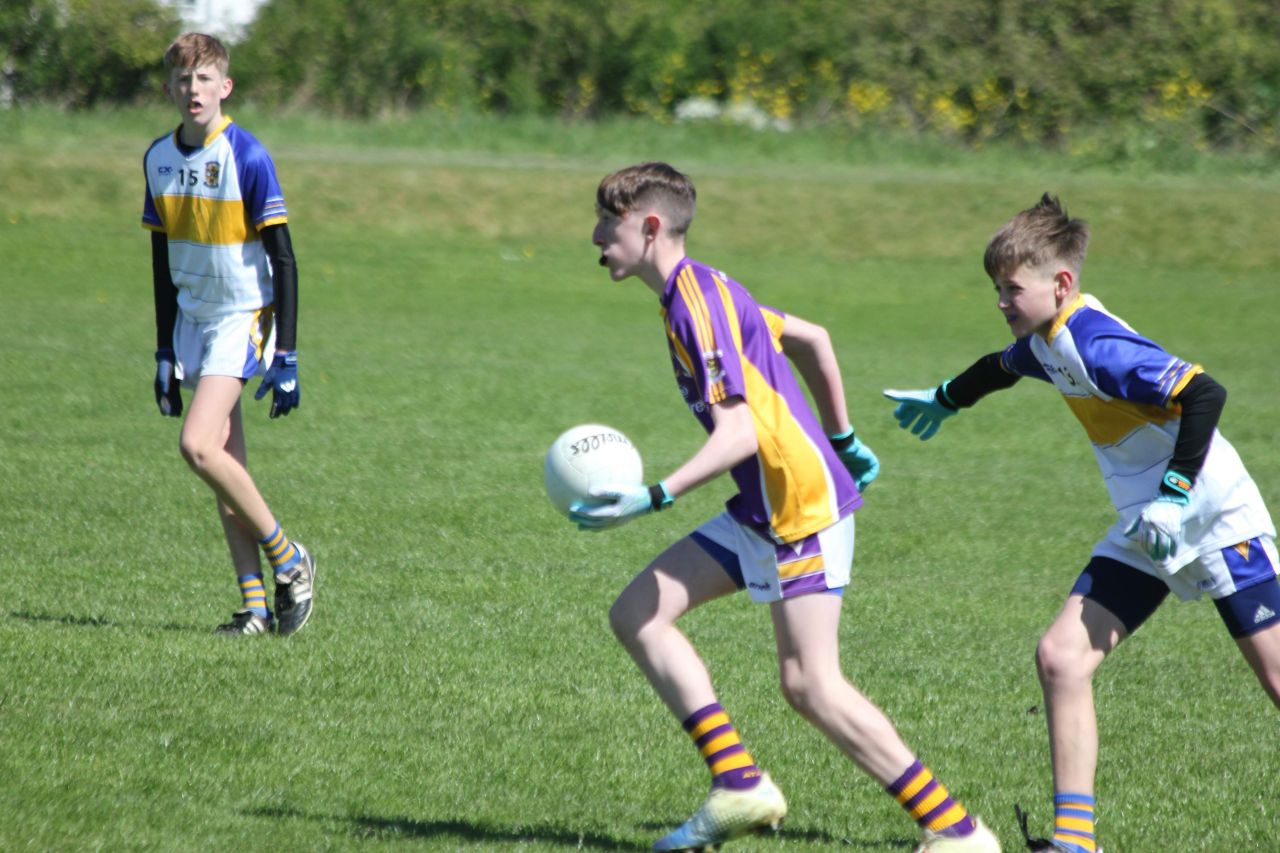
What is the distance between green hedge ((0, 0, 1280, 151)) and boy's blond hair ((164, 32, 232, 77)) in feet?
85.6

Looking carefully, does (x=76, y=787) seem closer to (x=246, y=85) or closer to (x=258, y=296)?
(x=258, y=296)

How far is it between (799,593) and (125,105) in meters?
28.8

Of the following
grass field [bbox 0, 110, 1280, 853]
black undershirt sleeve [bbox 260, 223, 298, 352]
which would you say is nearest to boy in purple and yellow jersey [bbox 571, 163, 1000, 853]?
grass field [bbox 0, 110, 1280, 853]

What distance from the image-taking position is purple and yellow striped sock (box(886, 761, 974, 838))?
4.05m

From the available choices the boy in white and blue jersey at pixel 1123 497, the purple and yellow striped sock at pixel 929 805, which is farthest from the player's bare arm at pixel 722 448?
the purple and yellow striped sock at pixel 929 805

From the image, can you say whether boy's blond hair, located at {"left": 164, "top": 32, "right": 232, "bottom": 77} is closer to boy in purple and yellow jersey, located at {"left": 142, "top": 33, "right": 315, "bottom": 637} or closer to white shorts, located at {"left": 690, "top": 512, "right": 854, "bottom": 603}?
boy in purple and yellow jersey, located at {"left": 142, "top": 33, "right": 315, "bottom": 637}

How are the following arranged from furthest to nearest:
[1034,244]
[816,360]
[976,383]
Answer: [976,383], [816,360], [1034,244]

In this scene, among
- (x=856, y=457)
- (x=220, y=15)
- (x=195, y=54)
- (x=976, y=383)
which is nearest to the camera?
(x=856, y=457)

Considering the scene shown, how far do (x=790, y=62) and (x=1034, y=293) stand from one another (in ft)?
103

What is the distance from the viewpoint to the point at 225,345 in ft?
20.6

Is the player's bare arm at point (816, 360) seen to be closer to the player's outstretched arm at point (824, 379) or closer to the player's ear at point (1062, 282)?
the player's outstretched arm at point (824, 379)

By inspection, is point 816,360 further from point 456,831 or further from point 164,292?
point 164,292

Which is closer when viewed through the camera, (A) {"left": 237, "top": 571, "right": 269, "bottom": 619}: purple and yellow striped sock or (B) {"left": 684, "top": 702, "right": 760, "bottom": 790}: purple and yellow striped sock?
(B) {"left": 684, "top": 702, "right": 760, "bottom": 790}: purple and yellow striped sock

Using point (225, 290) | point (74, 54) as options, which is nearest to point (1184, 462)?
point (225, 290)
